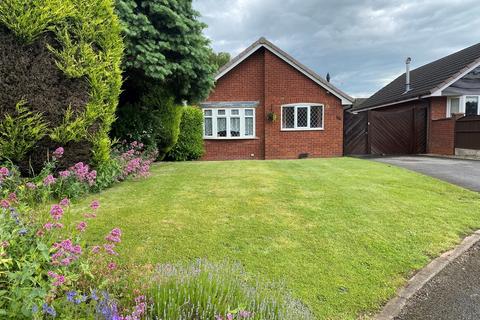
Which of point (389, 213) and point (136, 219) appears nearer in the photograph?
point (136, 219)

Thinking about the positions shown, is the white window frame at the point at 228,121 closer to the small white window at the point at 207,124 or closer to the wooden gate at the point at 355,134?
the small white window at the point at 207,124

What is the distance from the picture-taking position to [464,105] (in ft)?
54.6

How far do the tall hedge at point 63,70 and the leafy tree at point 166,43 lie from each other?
1.06 metres

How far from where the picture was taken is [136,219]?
14.8ft

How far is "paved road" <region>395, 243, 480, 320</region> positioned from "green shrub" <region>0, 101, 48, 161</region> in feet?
17.1

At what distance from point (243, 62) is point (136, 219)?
13.2m

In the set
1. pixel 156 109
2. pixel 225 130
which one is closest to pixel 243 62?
pixel 225 130

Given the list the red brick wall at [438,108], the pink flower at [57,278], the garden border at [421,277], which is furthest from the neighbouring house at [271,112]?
the pink flower at [57,278]

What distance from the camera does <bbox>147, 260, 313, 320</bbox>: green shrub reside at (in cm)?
210

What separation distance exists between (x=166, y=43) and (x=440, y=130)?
14510mm

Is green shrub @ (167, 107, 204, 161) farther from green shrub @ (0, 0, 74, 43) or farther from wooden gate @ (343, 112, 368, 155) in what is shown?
green shrub @ (0, 0, 74, 43)

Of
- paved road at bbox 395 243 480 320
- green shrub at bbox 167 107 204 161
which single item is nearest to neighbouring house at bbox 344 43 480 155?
green shrub at bbox 167 107 204 161

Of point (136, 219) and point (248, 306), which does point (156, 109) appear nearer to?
point (136, 219)

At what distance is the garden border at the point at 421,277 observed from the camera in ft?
9.00
